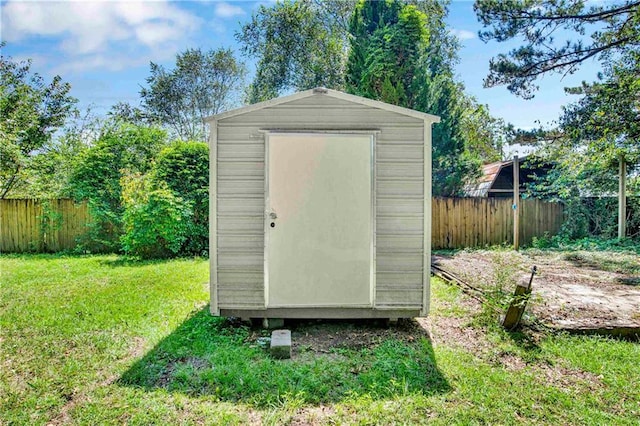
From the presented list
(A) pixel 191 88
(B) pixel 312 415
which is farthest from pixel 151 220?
(A) pixel 191 88

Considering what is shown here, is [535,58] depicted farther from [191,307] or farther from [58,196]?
[58,196]

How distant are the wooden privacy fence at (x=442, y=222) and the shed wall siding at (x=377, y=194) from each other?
19.8 feet

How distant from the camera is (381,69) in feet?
32.7

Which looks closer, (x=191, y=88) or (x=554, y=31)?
(x=554, y=31)

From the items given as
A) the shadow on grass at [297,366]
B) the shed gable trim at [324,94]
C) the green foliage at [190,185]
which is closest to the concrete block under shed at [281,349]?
the shadow on grass at [297,366]

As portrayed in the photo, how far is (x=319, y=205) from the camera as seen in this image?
3686mm

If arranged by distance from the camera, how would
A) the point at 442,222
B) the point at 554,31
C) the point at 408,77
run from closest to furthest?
1. the point at 554,31
2. the point at 442,222
3. the point at 408,77

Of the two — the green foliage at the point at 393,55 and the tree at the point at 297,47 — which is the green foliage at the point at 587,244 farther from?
the tree at the point at 297,47

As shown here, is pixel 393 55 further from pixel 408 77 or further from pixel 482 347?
pixel 482 347

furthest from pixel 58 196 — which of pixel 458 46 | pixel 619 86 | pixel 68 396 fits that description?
pixel 458 46

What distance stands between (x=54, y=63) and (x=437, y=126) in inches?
511

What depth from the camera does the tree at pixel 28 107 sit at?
10.4m

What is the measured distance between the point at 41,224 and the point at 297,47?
36.1 ft

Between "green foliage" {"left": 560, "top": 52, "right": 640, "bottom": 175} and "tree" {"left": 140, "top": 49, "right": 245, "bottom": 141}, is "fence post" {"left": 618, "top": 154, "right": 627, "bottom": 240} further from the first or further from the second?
"tree" {"left": 140, "top": 49, "right": 245, "bottom": 141}
